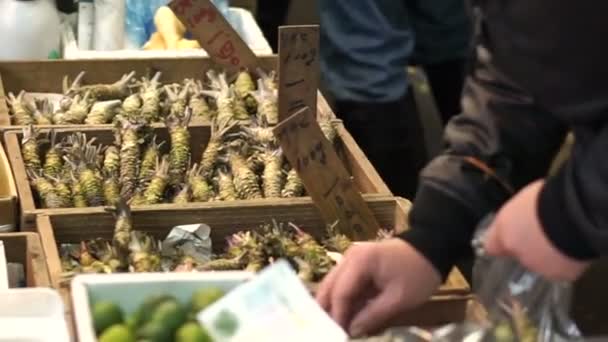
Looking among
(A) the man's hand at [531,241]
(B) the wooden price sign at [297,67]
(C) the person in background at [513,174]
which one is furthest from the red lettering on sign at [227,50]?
(A) the man's hand at [531,241]

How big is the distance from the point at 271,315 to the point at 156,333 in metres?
0.13

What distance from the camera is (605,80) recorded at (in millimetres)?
923

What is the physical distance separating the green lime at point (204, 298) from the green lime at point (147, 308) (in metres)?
0.02

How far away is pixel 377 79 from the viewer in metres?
2.39

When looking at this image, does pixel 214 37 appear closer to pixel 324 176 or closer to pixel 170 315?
pixel 324 176

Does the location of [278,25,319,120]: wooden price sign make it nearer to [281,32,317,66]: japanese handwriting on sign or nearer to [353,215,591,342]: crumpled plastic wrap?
[281,32,317,66]: japanese handwriting on sign

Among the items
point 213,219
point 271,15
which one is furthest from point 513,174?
point 271,15

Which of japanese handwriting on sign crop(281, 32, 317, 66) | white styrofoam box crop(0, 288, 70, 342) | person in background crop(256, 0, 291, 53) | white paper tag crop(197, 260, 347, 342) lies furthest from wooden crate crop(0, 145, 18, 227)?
person in background crop(256, 0, 291, 53)

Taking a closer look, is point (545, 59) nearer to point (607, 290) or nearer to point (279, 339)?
point (279, 339)

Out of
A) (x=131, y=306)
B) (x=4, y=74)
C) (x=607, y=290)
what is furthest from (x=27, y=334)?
(x=4, y=74)

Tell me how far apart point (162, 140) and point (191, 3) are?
0.80 feet

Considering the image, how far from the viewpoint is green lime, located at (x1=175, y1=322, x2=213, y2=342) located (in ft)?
3.41

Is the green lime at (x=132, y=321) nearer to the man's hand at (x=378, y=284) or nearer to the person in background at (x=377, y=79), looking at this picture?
the man's hand at (x=378, y=284)

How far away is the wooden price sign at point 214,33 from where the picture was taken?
1847mm
